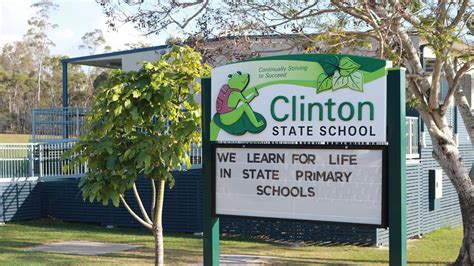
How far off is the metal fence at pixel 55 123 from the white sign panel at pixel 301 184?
19.2 metres

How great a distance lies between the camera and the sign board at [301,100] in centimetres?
746

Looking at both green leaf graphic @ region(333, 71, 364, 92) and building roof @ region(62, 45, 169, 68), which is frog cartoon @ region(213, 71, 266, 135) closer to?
green leaf graphic @ region(333, 71, 364, 92)

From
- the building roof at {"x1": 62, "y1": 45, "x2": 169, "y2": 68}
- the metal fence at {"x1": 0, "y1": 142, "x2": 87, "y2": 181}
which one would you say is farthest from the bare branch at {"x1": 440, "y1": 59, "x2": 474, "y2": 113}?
the building roof at {"x1": 62, "y1": 45, "x2": 169, "y2": 68}

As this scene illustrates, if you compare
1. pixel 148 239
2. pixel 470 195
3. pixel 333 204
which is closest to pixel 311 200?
pixel 333 204

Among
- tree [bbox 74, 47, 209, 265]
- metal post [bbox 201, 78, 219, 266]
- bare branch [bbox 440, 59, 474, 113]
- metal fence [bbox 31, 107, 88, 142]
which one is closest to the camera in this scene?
metal post [bbox 201, 78, 219, 266]

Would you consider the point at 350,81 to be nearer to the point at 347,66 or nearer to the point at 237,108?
the point at 347,66

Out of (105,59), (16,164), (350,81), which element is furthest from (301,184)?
(105,59)

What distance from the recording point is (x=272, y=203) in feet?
26.7

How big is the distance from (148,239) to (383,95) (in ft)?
34.0

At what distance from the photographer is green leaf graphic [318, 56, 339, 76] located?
765 cm

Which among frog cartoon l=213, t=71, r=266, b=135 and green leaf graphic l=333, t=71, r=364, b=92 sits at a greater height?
green leaf graphic l=333, t=71, r=364, b=92

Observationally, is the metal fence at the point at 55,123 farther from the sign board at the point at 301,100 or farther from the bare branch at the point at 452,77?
the sign board at the point at 301,100

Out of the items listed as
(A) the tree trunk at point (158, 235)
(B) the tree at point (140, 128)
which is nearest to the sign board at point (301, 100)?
(B) the tree at point (140, 128)

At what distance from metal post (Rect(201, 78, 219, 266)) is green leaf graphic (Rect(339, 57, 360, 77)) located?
67.6 inches
